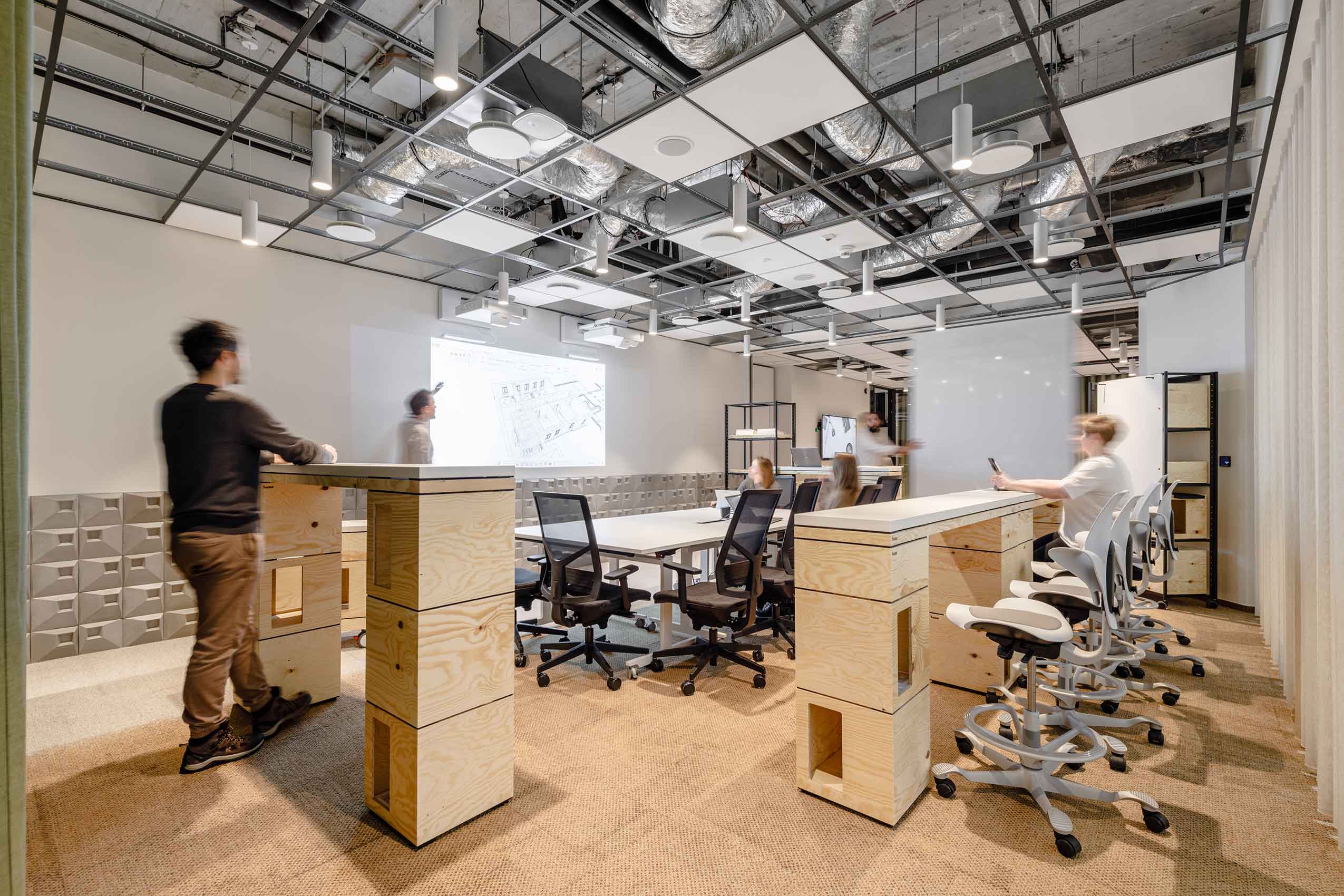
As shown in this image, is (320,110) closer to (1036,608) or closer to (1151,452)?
(1036,608)

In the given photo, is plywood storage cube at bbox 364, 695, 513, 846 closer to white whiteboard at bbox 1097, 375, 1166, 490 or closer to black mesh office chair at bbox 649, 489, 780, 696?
black mesh office chair at bbox 649, 489, 780, 696

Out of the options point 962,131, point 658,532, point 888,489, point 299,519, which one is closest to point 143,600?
point 299,519

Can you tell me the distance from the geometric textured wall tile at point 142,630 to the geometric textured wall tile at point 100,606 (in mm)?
87

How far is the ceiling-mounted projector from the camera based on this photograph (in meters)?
7.50

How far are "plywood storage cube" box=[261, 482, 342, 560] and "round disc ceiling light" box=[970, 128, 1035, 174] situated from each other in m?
3.73

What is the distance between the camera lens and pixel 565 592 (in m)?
3.51

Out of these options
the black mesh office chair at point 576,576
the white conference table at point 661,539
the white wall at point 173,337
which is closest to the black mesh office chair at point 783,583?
the white conference table at point 661,539

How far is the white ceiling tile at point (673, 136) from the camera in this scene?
3.33 meters

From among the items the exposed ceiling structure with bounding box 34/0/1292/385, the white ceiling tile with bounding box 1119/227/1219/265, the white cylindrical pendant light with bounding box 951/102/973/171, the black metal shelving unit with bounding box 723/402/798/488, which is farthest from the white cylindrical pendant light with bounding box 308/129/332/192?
the black metal shelving unit with bounding box 723/402/798/488

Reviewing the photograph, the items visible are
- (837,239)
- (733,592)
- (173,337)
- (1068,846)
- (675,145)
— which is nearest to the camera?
(1068,846)

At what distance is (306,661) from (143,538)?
100 inches

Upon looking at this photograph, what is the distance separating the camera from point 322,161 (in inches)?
136

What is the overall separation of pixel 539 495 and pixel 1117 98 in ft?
12.0

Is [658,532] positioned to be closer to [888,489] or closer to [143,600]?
[888,489]
